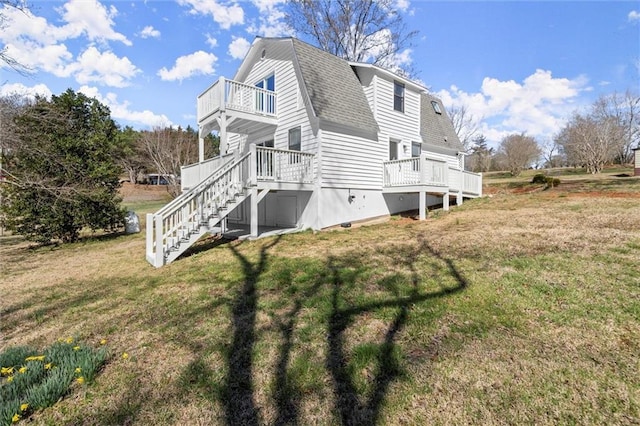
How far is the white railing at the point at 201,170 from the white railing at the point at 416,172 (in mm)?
6360

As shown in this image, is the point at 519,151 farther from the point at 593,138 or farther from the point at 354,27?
the point at 354,27

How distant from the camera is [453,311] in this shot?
160 inches

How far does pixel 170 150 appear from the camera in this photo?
31359 millimetres

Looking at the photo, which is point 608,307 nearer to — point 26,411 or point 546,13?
point 26,411

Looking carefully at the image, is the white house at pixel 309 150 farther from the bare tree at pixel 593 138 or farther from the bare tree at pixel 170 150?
the bare tree at pixel 593 138

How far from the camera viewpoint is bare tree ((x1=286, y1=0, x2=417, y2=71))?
2141 cm

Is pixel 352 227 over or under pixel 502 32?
under

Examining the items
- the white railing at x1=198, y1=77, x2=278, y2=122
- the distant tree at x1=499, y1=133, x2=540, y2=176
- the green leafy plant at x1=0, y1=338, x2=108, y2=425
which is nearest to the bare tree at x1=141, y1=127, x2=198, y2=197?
the white railing at x1=198, y1=77, x2=278, y2=122

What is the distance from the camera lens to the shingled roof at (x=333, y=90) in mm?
10781

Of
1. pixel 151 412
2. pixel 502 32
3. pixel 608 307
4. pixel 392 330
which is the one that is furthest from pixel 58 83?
pixel 502 32

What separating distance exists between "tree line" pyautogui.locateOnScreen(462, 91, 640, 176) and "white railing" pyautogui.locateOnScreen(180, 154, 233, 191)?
32582mm

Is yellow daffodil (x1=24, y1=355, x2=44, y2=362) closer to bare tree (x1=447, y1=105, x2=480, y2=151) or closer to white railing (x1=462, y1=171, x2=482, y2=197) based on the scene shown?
white railing (x1=462, y1=171, x2=482, y2=197)

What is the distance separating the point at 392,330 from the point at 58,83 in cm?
1415

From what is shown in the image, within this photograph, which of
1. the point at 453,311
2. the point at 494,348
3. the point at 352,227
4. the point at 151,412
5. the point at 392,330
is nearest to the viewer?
the point at 151,412
